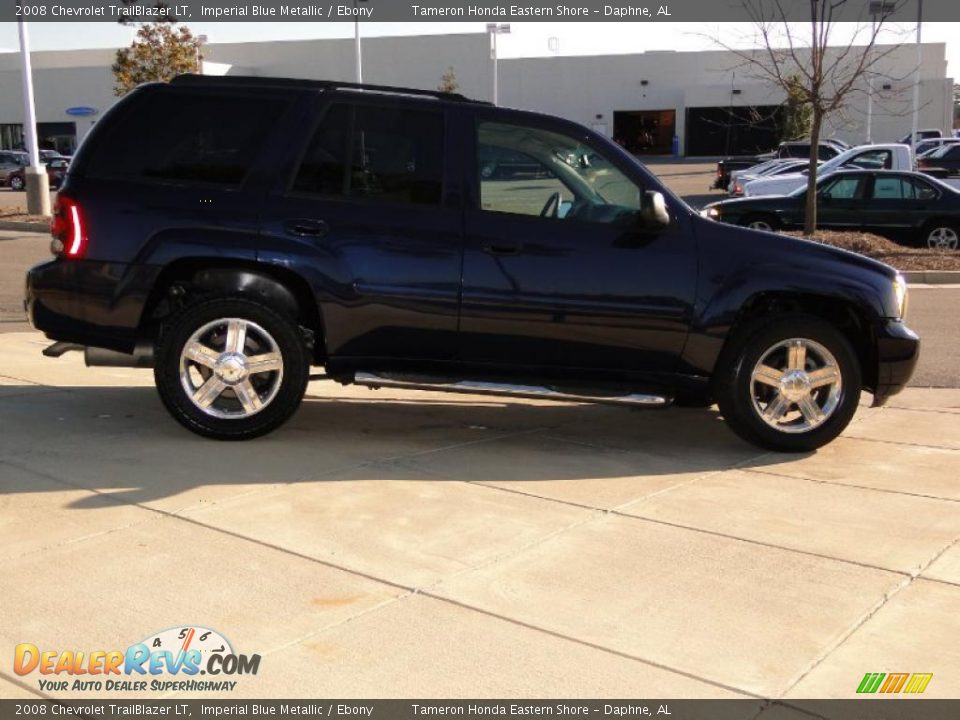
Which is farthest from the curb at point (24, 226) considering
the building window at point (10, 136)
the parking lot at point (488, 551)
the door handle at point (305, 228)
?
the building window at point (10, 136)

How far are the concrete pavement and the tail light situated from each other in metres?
1.08

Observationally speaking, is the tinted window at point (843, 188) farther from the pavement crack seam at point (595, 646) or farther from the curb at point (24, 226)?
the pavement crack seam at point (595, 646)

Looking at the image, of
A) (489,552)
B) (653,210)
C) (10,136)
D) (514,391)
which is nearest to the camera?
(489,552)

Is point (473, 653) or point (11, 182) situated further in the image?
point (11, 182)

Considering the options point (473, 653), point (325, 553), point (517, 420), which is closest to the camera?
point (473, 653)

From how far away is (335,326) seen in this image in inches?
247

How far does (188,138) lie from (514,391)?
2364 millimetres

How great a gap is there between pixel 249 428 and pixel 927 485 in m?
3.68

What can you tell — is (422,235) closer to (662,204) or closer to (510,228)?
(510,228)

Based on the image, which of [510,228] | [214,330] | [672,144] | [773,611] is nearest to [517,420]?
[510,228]

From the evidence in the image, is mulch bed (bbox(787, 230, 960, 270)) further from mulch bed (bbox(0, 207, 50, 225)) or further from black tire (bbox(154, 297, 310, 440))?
mulch bed (bbox(0, 207, 50, 225))
